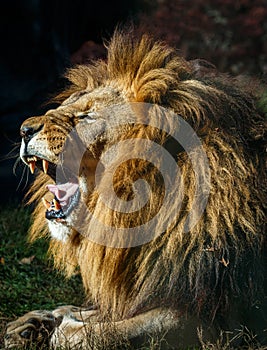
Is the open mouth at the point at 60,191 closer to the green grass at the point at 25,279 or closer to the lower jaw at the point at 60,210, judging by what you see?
the lower jaw at the point at 60,210

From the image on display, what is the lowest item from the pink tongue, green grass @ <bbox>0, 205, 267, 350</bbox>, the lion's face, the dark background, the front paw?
the front paw

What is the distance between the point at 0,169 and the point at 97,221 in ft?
11.2

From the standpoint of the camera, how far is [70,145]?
143 inches

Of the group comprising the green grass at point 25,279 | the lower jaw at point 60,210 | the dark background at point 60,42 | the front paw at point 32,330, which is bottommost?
the front paw at point 32,330

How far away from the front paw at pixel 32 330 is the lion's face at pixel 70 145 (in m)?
0.44

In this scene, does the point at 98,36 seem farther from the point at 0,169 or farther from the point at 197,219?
the point at 197,219

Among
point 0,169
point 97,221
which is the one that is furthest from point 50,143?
point 0,169

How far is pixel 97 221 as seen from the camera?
145 inches

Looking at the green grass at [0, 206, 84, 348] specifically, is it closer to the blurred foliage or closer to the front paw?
the front paw

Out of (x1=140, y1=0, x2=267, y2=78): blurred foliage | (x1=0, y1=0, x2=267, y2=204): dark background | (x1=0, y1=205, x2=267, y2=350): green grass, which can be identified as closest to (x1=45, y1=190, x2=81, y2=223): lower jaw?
(x1=0, y1=205, x2=267, y2=350): green grass

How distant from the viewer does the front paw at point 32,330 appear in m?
3.73

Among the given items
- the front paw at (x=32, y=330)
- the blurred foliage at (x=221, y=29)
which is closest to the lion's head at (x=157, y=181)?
the front paw at (x=32, y=330)

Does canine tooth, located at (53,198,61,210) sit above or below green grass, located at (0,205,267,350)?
above

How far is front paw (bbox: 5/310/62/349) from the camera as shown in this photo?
3.73 m
